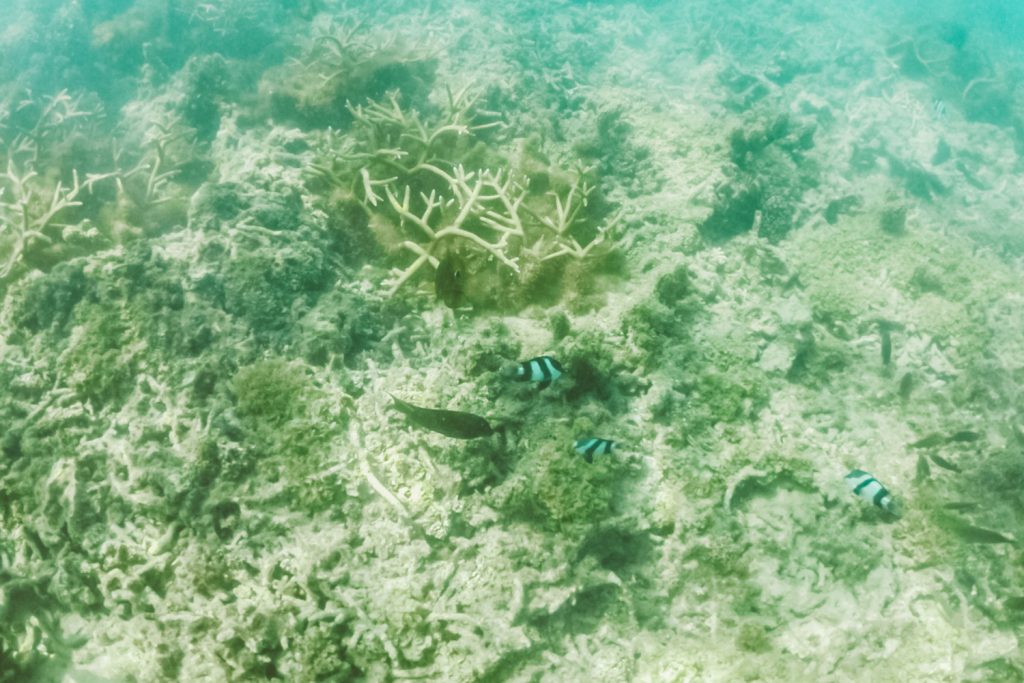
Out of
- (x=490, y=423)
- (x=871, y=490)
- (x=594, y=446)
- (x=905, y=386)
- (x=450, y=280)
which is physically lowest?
(x=905, y=386)

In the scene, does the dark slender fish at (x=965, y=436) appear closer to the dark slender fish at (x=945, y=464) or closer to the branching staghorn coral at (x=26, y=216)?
the dark slender fish at (x=945, y=464)

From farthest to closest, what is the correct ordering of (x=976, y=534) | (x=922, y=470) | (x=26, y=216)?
(x=26, y=216), (x=922, y=470), (x=976, y=534)

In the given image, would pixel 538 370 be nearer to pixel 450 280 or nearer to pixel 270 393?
pixel 450 280

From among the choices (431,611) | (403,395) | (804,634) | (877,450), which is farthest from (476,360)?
(877,450)

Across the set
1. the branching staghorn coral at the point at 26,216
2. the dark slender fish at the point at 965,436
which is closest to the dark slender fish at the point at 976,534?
the dark slender fish at the point at 965,436

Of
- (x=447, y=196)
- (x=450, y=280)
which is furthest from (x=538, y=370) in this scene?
(x=447, y=196)

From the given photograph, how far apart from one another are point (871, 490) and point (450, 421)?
8.80 feet

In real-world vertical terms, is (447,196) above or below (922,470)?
above

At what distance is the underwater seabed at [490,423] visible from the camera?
3111 mm

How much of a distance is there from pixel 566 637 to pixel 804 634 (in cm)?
145

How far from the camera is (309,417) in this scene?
3.49 m

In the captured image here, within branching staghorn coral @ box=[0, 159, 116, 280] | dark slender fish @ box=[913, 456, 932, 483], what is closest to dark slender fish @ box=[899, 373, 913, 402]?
dark slender fish @ box=[913, 456, 932, 483]

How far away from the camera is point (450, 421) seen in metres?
2.93

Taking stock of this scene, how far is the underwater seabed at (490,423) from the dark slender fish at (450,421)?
39mm
